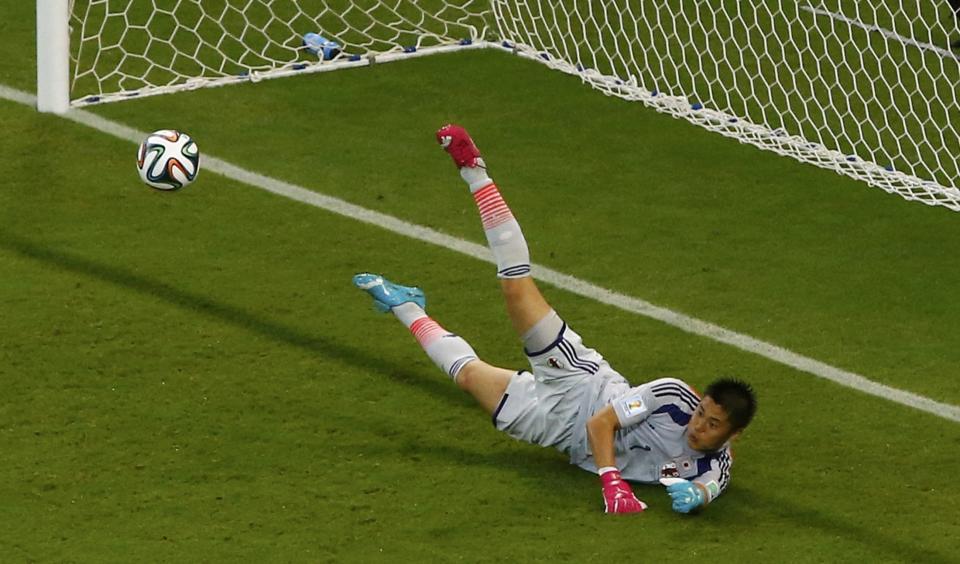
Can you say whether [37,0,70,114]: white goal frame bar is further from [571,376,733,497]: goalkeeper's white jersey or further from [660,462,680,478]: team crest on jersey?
[660,462,680,478]: team crest on jersey

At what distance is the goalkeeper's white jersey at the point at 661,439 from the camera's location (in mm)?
7152

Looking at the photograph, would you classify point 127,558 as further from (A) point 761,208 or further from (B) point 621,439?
(A) point 761,208

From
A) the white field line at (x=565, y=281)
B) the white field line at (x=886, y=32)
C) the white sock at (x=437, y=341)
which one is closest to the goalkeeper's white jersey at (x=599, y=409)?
the white sock at (x=437, y=341)

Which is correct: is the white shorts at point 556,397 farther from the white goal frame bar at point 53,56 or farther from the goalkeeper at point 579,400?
the white goal frame bar at point 53,56

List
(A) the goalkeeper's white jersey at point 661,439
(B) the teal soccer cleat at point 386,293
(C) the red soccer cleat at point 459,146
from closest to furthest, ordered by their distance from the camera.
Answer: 1. (A) the goalkeeper's white jersey at point 661,439
2. (C) the red soccer cleat at point 459,146
3. (B) the teal soccer cleat at point 386,293

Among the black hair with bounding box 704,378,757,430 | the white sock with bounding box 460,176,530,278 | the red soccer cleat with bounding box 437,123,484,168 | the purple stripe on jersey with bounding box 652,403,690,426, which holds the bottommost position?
the purple stripe on jersey with bounding box 652,403,690,426

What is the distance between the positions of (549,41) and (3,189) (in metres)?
3.92

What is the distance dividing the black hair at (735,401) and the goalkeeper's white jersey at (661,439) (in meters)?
0.26

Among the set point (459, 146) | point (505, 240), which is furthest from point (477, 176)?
point (505, 240)

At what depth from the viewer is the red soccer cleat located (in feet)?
25.2

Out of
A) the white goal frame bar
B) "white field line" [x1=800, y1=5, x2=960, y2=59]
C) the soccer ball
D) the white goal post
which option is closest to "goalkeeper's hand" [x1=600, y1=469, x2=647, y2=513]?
the soccer ball

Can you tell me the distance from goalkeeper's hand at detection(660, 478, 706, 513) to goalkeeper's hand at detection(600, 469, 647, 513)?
0.14 meters

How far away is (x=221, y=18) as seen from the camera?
39.3 feet

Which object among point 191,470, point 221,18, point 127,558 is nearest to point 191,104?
point 221,18
